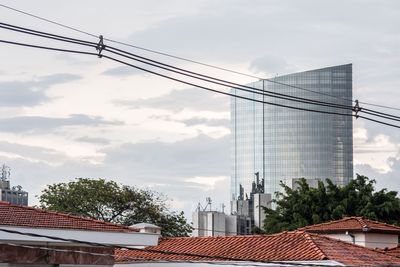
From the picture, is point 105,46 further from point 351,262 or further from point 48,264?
point 351,262

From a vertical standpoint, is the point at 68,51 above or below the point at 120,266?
above

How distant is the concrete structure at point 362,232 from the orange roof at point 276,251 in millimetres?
11297

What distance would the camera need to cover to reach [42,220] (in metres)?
23.9

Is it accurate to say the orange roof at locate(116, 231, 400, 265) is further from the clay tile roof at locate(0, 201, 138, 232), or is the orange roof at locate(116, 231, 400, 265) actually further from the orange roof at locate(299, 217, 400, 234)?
the orange roof at locate(299, 217, 400, 234)

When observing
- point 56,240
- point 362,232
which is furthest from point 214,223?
point 56,240

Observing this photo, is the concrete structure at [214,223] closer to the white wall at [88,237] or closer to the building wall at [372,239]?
the building wall at [372,239]

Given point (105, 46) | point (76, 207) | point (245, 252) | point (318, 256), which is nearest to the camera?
point (105, 46)

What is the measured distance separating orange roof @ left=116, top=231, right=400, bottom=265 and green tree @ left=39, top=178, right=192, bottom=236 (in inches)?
1280

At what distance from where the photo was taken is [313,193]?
64.1 m

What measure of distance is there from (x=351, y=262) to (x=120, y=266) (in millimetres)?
7718

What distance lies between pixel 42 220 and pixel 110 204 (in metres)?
45.5

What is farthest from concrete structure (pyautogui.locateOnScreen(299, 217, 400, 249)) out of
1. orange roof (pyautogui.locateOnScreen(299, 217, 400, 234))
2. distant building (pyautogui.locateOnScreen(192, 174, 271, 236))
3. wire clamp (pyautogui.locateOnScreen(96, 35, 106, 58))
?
distant building (pyautogui.locateOnScreen(192, 174, 271, 236))

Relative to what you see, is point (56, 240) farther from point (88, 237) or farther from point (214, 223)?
point (214, 223)

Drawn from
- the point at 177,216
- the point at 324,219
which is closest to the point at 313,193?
the point at 324,219
